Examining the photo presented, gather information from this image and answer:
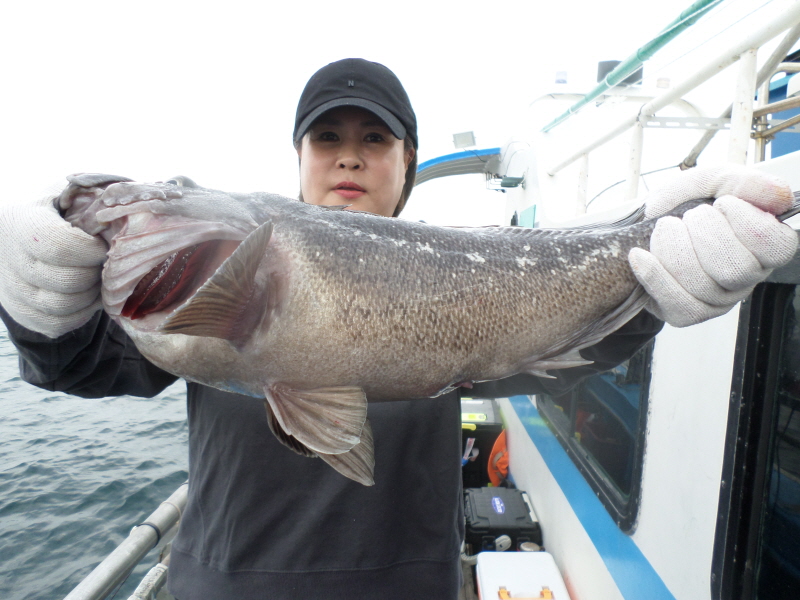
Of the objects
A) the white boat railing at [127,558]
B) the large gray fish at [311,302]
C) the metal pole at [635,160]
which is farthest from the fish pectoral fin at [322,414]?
the white boat railing at [127,558]

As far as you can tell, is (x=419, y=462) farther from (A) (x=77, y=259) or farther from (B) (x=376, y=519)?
(A) (x=77, y=259)

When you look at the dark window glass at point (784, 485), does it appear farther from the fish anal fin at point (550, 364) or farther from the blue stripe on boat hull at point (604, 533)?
the fish anal fin at point (550, 364)

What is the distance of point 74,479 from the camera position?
27.3 ft

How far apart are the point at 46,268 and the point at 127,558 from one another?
361cm

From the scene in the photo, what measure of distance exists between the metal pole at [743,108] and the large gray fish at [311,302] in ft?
4.79

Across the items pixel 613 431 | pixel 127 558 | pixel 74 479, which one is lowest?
pixel 74 479

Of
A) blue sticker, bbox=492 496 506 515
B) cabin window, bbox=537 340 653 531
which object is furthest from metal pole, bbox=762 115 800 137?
blue sticker, bbox=492 496 506 515

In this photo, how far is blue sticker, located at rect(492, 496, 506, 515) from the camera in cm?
516

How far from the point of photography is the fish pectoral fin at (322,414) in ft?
4.67

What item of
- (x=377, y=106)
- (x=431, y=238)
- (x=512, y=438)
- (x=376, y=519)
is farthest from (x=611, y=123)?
(x=512, y=438)

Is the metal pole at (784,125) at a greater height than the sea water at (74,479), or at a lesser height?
greater

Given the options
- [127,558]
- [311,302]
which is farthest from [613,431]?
[127,558]

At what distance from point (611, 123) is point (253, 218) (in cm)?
352

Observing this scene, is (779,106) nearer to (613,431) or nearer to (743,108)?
(743,108)
